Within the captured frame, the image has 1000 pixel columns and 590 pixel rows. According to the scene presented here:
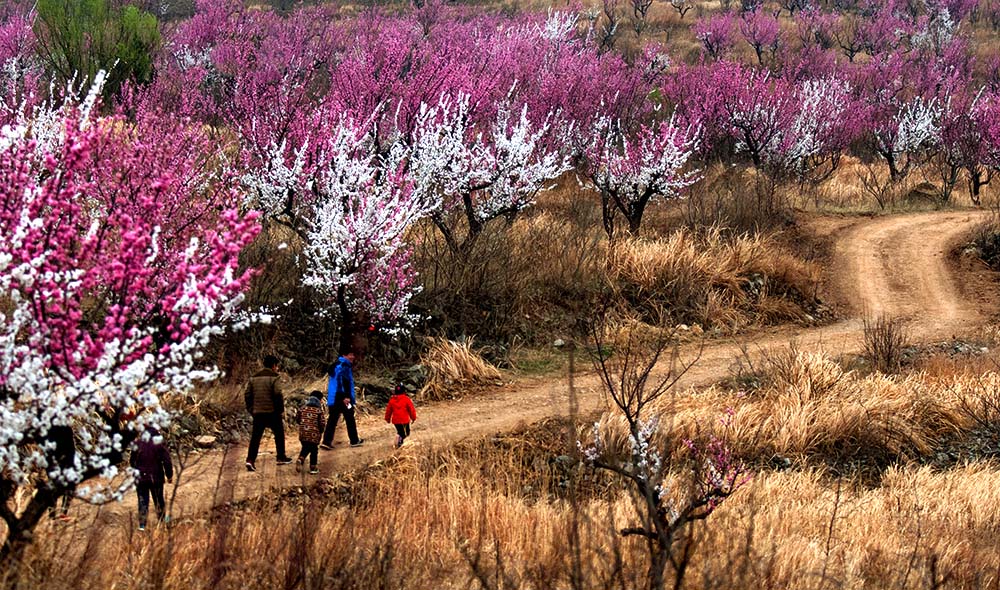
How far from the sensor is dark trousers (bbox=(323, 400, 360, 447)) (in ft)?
31.9

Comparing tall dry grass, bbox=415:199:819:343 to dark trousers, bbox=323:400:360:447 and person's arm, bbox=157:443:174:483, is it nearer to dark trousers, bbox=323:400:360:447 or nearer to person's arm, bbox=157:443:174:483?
dark trousers, bbox=323:400:360:447

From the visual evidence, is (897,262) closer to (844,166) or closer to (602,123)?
(602,123)

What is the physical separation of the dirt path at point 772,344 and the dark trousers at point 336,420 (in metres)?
0.14

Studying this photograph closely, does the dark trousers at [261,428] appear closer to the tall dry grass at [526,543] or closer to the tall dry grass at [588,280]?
the tall dry grass at [526,543]

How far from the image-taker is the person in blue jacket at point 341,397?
9.64m

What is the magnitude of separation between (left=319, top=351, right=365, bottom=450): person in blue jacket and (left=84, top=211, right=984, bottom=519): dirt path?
19 centimetres

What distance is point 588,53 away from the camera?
39.2 m

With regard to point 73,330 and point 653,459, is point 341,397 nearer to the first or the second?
point 653,459

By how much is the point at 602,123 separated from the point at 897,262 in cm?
767

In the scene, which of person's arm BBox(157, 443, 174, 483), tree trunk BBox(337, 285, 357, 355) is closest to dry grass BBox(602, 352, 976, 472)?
tree trunk BBox(337, 285, 357, 355)

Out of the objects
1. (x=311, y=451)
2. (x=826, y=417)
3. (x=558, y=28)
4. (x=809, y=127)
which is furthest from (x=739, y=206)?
(x=558, y=28)

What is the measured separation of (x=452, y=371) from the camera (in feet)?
40.1

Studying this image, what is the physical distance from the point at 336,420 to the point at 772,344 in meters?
7.65

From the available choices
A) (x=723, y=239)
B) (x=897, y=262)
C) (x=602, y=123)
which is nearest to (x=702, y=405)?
(x=723, y=239)
